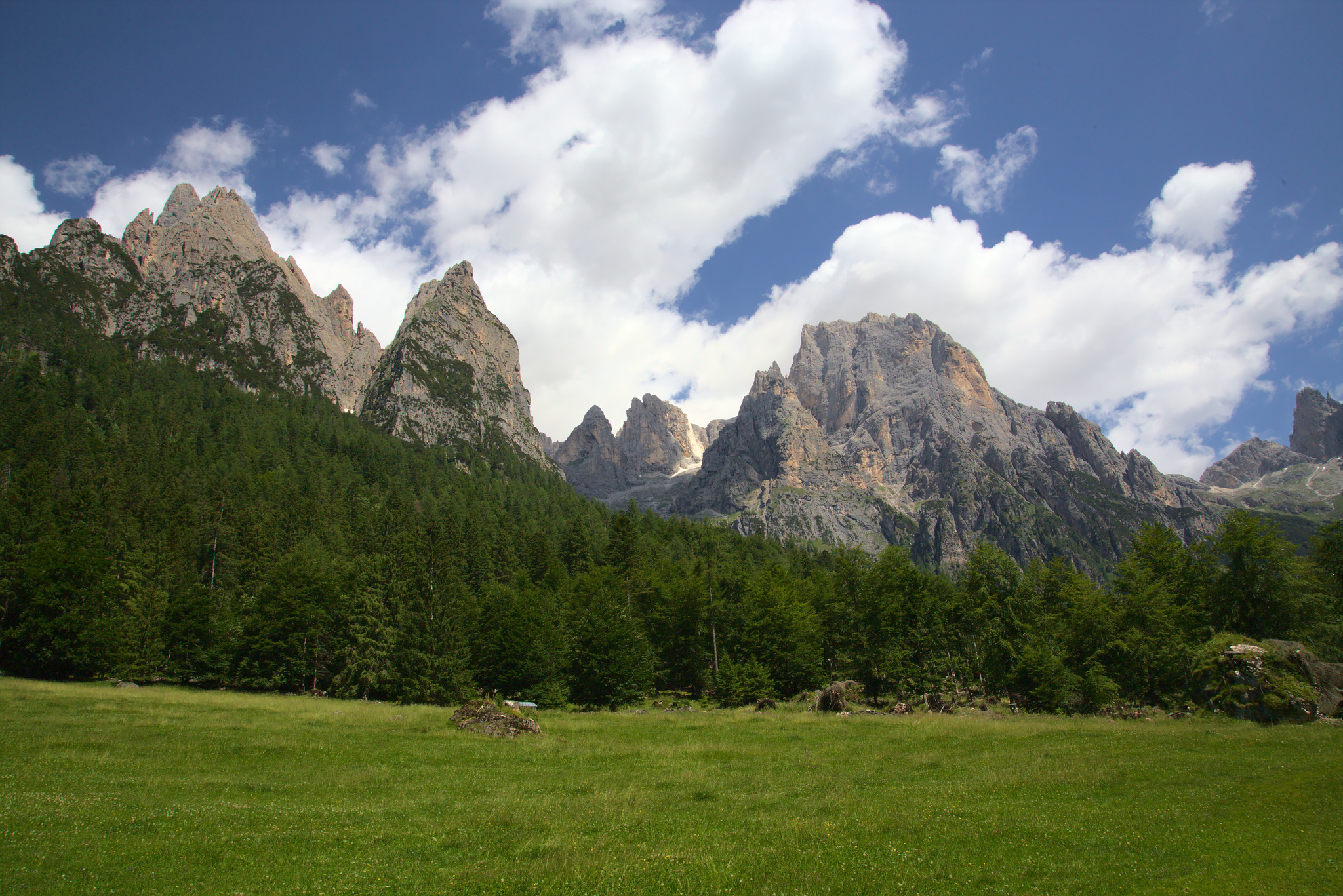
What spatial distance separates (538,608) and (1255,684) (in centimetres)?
5269

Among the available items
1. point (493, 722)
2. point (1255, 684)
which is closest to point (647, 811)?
point (493, 722)

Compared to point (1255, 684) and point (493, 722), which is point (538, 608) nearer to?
point (493, 722)

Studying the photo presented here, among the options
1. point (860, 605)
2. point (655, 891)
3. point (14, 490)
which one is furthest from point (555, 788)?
point (14, 490)

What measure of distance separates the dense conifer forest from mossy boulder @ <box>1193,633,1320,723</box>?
7.20 feet

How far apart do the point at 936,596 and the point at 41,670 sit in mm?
81969

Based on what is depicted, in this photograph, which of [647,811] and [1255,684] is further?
[1255,684]

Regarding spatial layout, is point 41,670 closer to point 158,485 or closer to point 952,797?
point 158,485

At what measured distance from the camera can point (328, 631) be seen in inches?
2233

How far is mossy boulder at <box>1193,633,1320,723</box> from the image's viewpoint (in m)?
32.7

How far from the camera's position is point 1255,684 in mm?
34250

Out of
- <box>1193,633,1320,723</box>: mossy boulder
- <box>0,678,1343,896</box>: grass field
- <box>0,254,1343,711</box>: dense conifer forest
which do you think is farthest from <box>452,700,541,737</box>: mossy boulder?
<box>1193,633,1320,723</box>: mossy boulder

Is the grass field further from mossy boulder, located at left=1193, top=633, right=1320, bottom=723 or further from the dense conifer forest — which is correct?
the dense conifer forest

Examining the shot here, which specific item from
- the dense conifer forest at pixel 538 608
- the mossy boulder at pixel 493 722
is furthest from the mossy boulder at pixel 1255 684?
the mossy boulder at pixel 493 722

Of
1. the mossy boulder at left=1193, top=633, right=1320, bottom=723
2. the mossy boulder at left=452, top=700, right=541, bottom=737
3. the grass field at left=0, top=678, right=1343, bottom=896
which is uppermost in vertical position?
the mossy boulder at left=1193, top=633, right=1320, bottom=723
